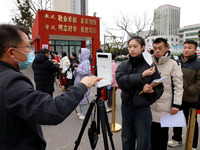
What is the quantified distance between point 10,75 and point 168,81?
202cm

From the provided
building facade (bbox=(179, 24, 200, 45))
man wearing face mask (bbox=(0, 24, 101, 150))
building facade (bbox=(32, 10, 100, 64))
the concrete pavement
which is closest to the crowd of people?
man wearing face mask (bbox=(0, 24, 101, 150))

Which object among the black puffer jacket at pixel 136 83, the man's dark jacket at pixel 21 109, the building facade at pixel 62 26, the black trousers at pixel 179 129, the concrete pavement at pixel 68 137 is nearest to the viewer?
the man's dark jacket at pixel 21 109

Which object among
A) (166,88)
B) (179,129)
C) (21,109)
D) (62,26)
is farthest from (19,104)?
(62,26)

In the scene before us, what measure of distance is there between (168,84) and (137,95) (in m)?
0.63

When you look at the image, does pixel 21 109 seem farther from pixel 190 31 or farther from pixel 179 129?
pixel 190 31

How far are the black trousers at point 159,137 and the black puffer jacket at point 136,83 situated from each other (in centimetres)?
68

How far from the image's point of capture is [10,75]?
3.07ft

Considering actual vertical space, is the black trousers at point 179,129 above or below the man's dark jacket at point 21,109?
below

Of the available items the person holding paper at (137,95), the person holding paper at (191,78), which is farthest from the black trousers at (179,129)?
the person holding paper at (137,95)

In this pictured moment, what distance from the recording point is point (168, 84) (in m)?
2.20

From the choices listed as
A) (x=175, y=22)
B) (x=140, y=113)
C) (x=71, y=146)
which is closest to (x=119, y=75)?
Answer: (x=140, y=113)

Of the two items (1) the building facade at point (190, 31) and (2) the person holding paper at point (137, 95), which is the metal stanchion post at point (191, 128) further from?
(1) the building facade at point (190, 31)

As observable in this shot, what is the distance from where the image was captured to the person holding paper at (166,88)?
84.4 inches

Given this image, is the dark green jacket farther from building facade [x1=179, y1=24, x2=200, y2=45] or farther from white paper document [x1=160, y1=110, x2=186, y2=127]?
building facade [x1=179, y1=24, x2=200, y2=45]
